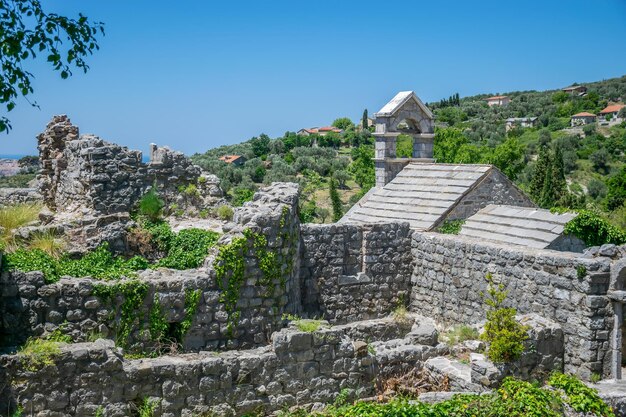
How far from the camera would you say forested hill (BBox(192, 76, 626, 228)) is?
39312mm

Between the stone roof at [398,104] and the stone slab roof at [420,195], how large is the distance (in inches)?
61.2

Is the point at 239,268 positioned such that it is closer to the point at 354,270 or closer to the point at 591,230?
the point at 354,270

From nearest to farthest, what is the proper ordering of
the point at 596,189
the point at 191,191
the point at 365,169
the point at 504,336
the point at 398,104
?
the point at 504,336 → the point at 191,191 → the point at 398,104 → the point at 596,189 → the point at 365,169

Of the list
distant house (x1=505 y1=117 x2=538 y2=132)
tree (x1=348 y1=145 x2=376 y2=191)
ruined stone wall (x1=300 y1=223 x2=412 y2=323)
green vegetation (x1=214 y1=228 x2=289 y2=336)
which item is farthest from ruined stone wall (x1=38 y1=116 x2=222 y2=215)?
distant house (x1=505 y1=117 x2=538 y2=132)

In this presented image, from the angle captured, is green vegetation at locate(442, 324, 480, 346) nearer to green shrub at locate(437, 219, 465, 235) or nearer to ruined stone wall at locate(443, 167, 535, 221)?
green shrub at locate(437, 219, 465, 235)

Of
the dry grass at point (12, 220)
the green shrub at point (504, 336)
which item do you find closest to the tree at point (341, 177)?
the dry grass at point (12, 220)

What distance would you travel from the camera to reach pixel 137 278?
10.0 metres

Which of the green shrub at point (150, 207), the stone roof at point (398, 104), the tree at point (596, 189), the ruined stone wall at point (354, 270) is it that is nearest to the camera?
the green shrub at point (150, 207)

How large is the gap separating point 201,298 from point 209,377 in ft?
5.57

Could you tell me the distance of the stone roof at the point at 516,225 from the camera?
13.1 metres

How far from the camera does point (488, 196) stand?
51.8 ft

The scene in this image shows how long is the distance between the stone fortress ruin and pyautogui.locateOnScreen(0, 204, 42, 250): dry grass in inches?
17.7

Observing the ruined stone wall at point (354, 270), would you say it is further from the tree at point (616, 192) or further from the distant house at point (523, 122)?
the distant house at point (523, 122)

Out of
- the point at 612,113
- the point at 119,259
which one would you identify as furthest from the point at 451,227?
the point at 612,113
